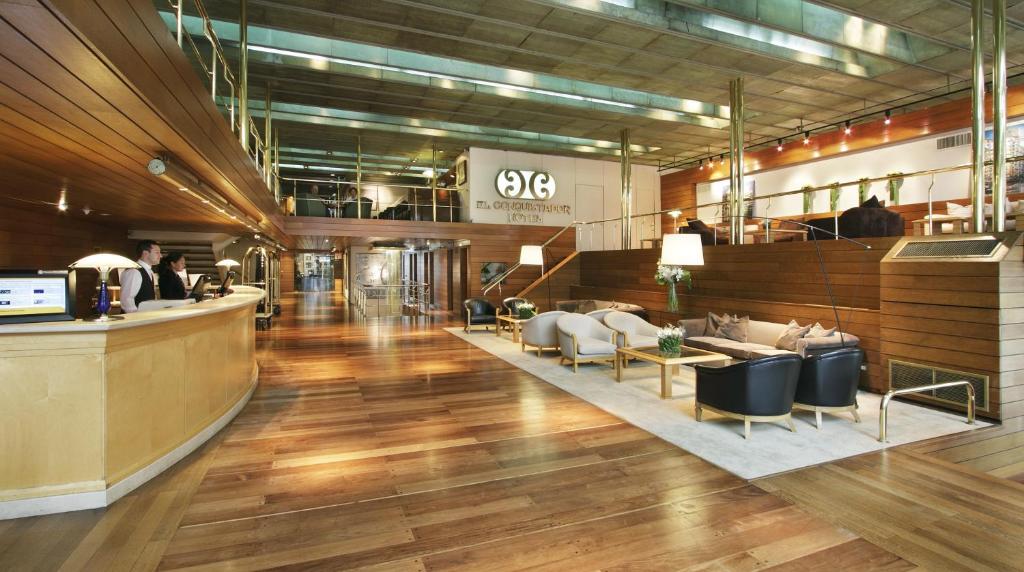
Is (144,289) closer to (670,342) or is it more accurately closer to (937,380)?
(670,342)

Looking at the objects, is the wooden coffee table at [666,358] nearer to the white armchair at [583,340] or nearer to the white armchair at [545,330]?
the white armchair at [583,340]

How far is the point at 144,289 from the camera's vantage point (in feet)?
16.3

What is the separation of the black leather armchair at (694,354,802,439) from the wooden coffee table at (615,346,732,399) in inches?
45.5

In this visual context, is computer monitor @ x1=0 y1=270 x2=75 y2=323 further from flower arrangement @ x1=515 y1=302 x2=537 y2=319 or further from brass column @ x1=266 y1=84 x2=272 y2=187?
flower arrangement @ x1=515 y1=302 x2=537 y2=319

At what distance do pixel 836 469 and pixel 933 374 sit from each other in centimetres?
267

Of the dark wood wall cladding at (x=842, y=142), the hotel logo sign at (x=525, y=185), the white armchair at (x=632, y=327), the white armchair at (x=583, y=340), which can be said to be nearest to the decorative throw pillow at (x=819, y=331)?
the white armchair at (x=632, y=327)

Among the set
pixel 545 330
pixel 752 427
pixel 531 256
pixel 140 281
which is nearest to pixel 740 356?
pixel 752 427

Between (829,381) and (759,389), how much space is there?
2.61ft

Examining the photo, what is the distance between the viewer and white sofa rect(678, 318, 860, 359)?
A: 6090 millimetres

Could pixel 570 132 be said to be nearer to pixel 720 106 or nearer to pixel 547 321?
pixel 720 106

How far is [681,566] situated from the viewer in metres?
2.46

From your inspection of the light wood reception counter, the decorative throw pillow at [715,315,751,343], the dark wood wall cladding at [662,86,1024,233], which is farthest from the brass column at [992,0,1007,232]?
the light wood reception counter

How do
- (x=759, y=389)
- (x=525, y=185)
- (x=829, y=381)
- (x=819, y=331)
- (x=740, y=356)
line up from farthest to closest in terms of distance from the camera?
(x=525, y=185) < (x=740, y=356) < (x=819, y=331) < (x=829, y=381) < (x=759, y=389)

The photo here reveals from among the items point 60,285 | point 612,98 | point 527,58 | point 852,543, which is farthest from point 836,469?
point 612,98
